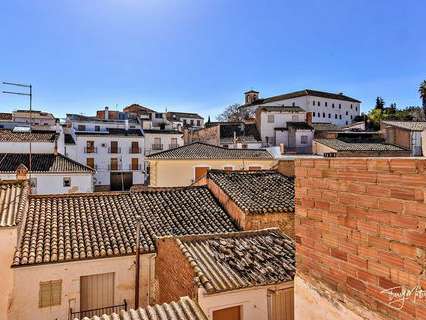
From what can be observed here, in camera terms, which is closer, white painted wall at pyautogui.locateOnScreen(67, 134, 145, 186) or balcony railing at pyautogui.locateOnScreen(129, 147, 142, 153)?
white painted wall at pyautogui.locateOnScreen(67, 134, 145, 186)

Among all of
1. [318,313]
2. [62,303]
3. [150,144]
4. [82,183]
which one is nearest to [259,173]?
[62,303]

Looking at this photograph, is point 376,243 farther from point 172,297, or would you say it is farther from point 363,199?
point 172,297

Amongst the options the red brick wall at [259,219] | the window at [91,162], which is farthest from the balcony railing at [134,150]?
the red brick wall at [259,219]

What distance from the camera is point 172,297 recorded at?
980 cm

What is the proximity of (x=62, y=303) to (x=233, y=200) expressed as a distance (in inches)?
288

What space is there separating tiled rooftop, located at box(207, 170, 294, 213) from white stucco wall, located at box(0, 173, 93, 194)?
66.0 ft

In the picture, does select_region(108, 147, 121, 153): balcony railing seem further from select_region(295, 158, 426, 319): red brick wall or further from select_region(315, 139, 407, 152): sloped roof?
select_region(295, 158, 426, 319): red brick wall

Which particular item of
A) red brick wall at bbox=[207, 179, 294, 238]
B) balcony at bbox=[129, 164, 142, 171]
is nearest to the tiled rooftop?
red brick wall at bbox=[207, 179, 294, 238]

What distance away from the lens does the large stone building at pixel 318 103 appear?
257 feet

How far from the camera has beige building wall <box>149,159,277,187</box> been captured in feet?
87.8

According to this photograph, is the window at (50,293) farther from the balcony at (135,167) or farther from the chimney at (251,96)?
the chimney at (251,96)

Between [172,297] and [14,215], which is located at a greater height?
[14,215]

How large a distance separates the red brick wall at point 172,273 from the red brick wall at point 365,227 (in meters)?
4.83

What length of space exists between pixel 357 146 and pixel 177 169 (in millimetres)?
22497
